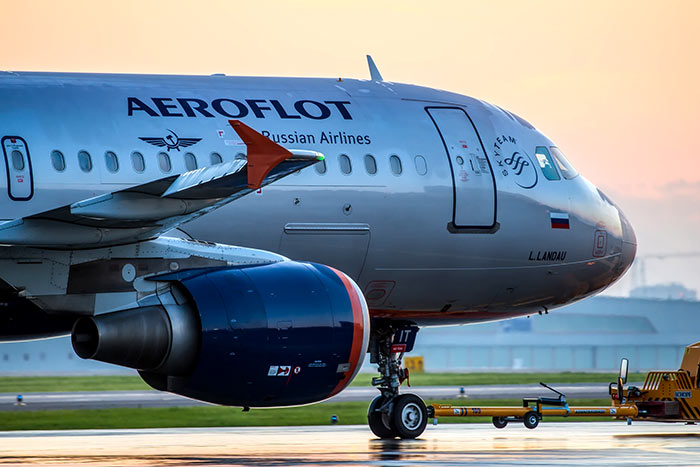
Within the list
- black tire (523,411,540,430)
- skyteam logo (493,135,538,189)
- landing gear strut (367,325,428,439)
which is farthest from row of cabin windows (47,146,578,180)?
black tire (523,411,540,430)

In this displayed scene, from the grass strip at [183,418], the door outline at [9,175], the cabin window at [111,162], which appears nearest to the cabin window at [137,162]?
the cabin window at [111,162]

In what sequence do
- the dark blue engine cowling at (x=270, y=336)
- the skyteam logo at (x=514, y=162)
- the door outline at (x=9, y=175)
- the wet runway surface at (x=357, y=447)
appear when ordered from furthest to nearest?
1. the skyteam logo at (x=514, y=162)
2. the wet runway surface at (x=357, y=447)
3. the door outline at (x=9, y=175)
4. the dark blue engine cowling at (x=270, y=336)

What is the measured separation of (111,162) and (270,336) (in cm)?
339

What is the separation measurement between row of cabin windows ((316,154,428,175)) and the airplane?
2cm

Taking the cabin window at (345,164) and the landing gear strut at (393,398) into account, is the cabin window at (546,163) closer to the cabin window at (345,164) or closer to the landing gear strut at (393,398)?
the landing gear strut at (393,398)

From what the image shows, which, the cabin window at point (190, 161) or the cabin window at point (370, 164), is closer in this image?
the cabin window at point (190, 161)

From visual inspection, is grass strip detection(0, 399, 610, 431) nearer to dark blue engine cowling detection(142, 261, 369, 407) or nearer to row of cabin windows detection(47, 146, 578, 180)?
row of cabin windows detection(47, 146, 578, 180)

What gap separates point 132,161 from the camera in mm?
Result: 16562

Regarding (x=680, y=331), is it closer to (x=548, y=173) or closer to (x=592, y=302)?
(x=592, y=302)

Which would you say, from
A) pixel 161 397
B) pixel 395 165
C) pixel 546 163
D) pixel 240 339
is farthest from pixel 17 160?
pixel 161 397

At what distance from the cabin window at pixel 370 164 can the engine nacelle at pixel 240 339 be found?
362 centimetres

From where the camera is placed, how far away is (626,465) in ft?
52.7

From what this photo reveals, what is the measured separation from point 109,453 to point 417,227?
16.9ft

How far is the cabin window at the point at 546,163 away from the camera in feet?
66.6
